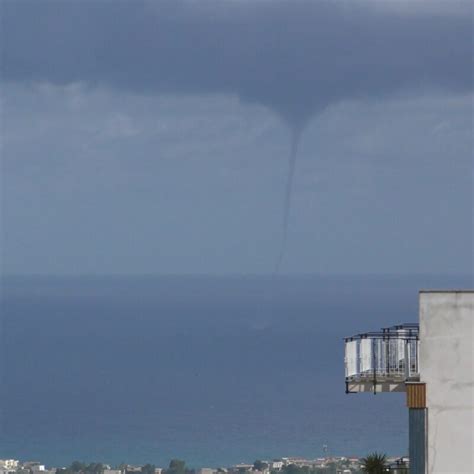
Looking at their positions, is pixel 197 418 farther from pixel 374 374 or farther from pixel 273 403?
pixel 374 374

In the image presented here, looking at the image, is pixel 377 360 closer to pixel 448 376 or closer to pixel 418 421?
pixel 418 421

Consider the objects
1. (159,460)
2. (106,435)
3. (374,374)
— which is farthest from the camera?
(106,435)

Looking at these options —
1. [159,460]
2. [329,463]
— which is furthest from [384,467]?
[159,460]

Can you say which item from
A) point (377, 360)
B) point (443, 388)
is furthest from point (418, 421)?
point (377, 360)

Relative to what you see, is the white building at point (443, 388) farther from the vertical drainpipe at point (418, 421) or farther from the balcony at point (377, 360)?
the balcony at point (377, 360)

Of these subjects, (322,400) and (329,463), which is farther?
(322,400)
